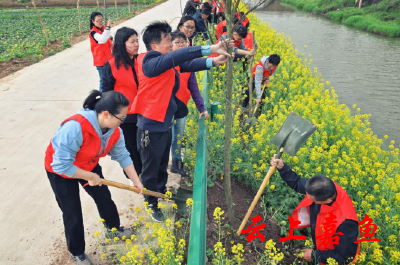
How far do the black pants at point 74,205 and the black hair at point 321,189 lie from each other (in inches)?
65.7

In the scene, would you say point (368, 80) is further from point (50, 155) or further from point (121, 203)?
point (50, 155)

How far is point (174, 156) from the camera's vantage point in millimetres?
3613

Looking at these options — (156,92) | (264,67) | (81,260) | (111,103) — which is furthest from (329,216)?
(264,67)

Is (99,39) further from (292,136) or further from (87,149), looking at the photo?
(292,136)

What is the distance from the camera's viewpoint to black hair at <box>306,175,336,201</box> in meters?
2.30

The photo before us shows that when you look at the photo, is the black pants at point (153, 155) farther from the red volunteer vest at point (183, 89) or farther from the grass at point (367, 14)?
the grass at point (367, 14)

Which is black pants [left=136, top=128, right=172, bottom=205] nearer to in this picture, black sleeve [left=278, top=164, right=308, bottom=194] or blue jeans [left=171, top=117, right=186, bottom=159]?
blue jeans [left=171, top=117, right=186, bottom=159]

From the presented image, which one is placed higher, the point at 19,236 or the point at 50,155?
the point at 50,155

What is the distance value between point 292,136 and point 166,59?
1.20 m

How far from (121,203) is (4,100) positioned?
12.8ft

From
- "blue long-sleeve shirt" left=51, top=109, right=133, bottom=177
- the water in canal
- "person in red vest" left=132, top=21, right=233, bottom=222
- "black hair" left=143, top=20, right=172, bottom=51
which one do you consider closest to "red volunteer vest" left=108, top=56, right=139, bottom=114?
"person in red vest" left=132, top=21, right=233, bottom=222

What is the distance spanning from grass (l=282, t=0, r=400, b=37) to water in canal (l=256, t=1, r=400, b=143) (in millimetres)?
723

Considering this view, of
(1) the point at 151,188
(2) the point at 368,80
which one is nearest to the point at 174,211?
(1) the point at 151,188

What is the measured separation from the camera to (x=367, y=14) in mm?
19891
